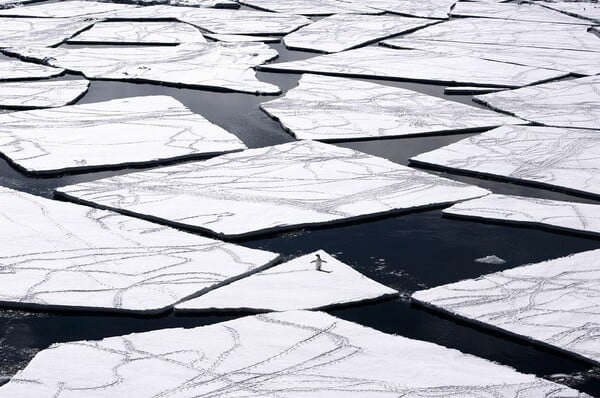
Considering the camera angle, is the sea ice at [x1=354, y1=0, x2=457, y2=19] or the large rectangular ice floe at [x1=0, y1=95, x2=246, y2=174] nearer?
the large rectangular ice floe at [x1=0, y1=95, x2=246, y2=174]

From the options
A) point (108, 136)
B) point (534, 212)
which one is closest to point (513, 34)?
point (108, 136)

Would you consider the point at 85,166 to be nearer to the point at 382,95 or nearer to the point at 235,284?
the point at 235,284

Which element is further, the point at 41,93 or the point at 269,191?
the point at 41,93

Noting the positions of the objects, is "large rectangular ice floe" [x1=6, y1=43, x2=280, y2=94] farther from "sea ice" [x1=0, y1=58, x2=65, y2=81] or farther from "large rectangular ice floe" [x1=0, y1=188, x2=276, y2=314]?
"large rectangular ice floe" [x1=0, y1=188, x2=276, y2=314]

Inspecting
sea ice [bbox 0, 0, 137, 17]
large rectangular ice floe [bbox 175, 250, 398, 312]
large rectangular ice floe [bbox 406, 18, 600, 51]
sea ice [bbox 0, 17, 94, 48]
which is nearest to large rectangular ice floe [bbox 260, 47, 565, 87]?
large rectangular ice floe [bbox 406, 18, 600, 51]

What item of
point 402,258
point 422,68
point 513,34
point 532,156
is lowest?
point 402,258

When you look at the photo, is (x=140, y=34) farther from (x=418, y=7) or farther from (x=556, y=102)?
(x=556, y=102)

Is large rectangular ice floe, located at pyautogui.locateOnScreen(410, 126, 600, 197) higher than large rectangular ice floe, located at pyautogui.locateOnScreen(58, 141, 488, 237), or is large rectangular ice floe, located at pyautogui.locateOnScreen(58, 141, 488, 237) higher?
large rectangular ice floe, located at pyautogui.locateOnScreen(410, 126, 600, 197)
